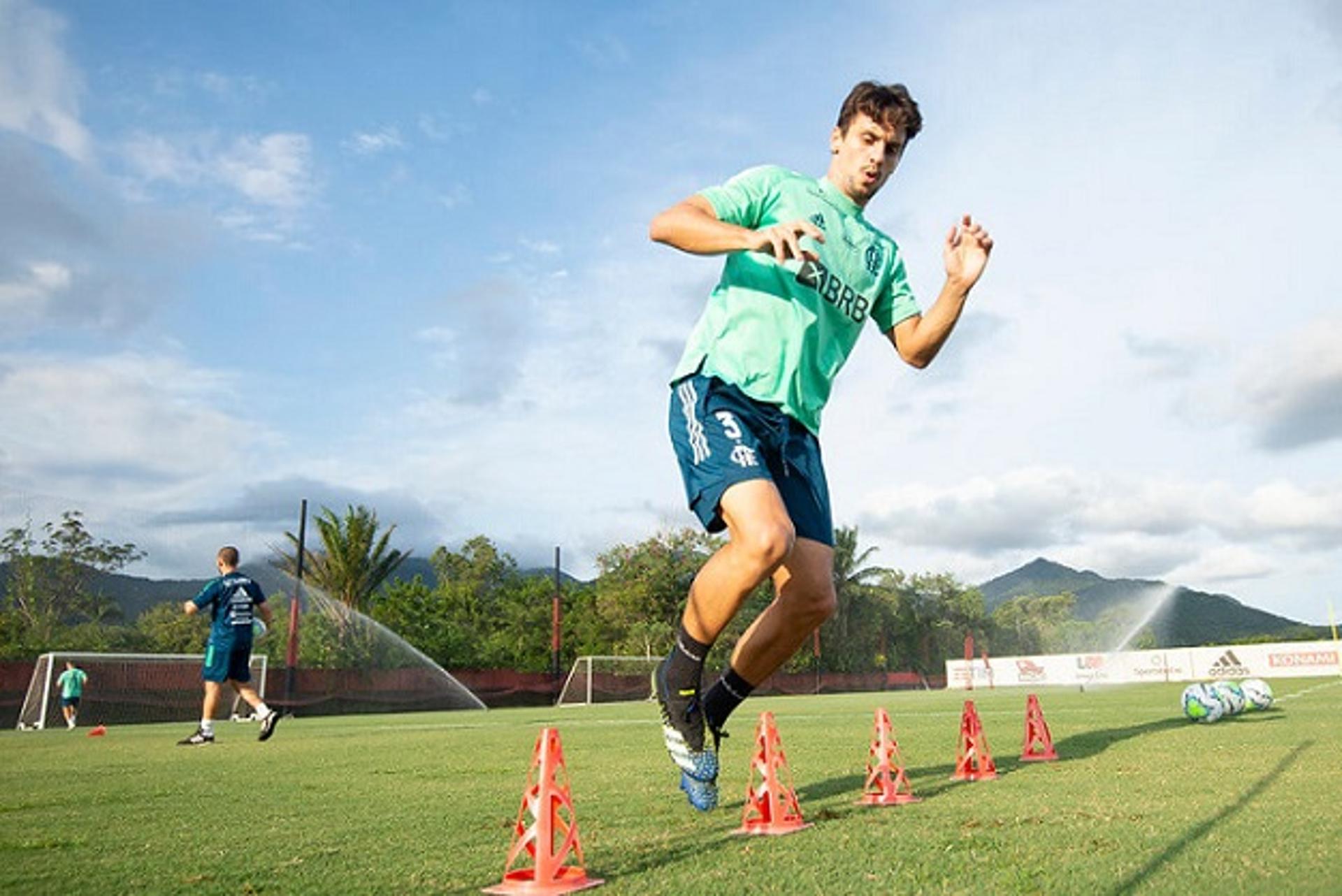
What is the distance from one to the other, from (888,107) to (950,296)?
833mm

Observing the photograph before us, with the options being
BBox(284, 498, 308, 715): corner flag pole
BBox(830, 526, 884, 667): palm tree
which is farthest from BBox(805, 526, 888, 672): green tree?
BBox(284, 498, 308, 715): corner flag pole

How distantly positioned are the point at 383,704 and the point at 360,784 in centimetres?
2921

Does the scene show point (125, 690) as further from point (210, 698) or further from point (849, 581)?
point (849, 581)

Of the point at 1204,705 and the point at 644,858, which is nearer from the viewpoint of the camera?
the point at 644,858

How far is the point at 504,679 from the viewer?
39.9 meters

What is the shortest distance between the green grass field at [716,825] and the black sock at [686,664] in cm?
51

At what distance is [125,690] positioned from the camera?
2527 centimetres

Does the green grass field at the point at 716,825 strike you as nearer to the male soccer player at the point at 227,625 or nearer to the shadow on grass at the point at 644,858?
the shadow on grass at the point at 644,858

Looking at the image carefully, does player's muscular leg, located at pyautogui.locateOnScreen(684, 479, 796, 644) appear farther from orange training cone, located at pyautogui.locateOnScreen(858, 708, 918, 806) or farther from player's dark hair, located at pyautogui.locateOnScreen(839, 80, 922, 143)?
player's dark hair, located at pyautogui.locateOnScreen(839, 80, 922, 143)

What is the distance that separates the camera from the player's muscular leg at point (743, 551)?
3.46 m

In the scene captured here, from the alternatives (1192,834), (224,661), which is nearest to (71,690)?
(224,661)

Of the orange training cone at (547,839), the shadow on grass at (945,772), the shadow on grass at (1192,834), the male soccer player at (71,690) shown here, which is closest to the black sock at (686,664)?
the shadow on grass at (945,772)

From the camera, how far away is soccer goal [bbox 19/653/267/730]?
22625 millimetres

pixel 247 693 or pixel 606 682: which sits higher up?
pixel 247 693
